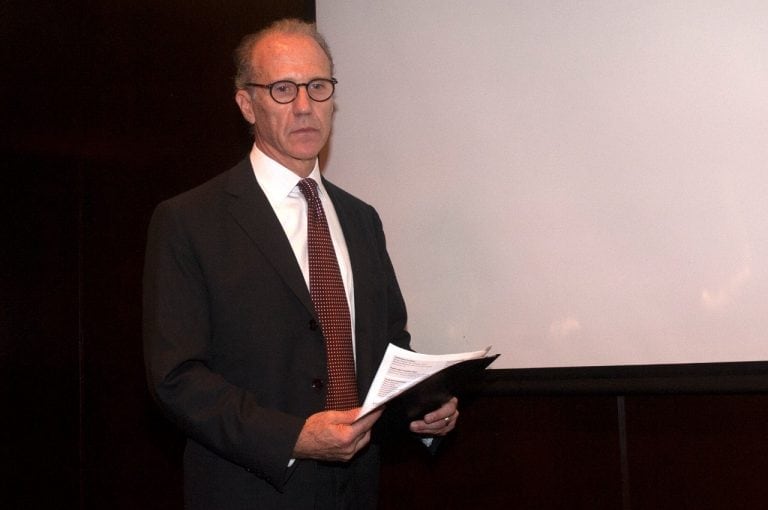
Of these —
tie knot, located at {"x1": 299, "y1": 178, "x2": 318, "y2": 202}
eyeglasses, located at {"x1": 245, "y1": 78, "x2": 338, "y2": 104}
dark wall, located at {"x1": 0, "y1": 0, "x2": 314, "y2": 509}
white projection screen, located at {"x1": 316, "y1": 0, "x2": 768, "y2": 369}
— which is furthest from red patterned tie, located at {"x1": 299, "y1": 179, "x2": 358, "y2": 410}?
white projection screen, located at {"x1": 316, "y1": 0, "x2": 768, "y2": 369}

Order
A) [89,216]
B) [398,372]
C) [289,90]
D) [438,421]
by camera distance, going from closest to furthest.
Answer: [398,372], [438,421], [289,90], [89,216]

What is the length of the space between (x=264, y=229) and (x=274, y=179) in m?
0.16

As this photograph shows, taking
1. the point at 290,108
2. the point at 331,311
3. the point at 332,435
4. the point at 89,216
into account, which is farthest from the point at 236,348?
the point at 89,216

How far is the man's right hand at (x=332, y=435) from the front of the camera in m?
1.69

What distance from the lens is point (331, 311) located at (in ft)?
6.62

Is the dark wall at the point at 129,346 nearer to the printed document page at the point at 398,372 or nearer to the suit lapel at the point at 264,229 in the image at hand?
the suit lapel at the point at 264,229

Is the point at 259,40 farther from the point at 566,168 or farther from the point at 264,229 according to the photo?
the point at 566,168

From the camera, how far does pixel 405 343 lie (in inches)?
90.9

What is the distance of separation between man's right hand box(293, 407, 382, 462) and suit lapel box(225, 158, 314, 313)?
0.31 meters

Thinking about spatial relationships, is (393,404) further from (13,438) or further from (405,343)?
(13,438)

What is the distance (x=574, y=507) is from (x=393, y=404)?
146cm

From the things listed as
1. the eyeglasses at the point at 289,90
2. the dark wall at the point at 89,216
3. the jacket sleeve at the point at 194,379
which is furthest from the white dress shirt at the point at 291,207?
the dark wall at the point at 89,216

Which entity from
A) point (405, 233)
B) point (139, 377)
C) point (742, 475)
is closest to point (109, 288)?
point (139, 377)

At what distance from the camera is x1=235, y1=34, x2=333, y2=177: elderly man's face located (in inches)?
83.4
